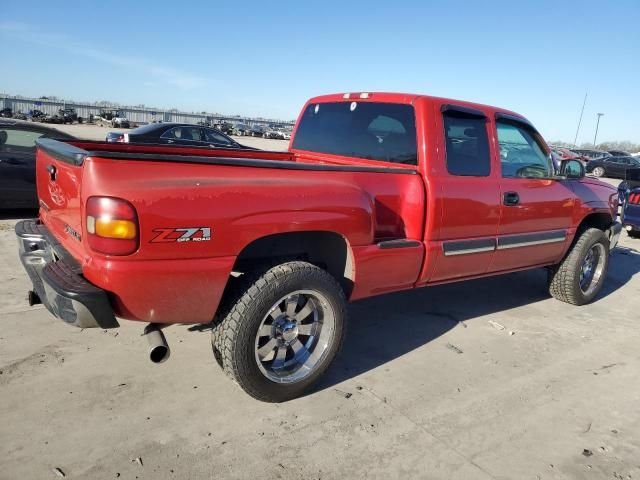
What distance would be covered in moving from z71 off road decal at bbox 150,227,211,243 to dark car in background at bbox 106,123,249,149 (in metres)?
11.2

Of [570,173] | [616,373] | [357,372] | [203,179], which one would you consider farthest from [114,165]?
[570,173]

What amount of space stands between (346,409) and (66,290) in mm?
1680

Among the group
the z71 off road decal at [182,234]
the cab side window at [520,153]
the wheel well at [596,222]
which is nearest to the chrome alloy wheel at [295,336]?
the z71 off road decal at [182,234]

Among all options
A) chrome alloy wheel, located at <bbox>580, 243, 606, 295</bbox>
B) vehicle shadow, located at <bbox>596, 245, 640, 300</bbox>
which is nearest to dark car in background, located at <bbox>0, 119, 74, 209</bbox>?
chrome alloy wheel, located at <bbox>580, 243, 606, 295</bbox>

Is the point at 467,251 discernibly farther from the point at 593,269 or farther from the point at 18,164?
the point at 18,164

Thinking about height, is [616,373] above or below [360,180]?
below

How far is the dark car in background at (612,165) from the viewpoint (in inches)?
1038

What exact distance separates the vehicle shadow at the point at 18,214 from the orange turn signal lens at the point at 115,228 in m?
6.26

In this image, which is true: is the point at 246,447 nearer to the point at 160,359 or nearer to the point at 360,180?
the point at 160,359

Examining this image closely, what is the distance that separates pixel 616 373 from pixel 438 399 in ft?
5.26

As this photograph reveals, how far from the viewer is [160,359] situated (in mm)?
2514

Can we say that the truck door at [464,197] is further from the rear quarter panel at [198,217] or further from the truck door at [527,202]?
the rear quarter panel at [198,217]

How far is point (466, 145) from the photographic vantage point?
3.82 m

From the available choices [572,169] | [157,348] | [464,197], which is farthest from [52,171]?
[572,169]
